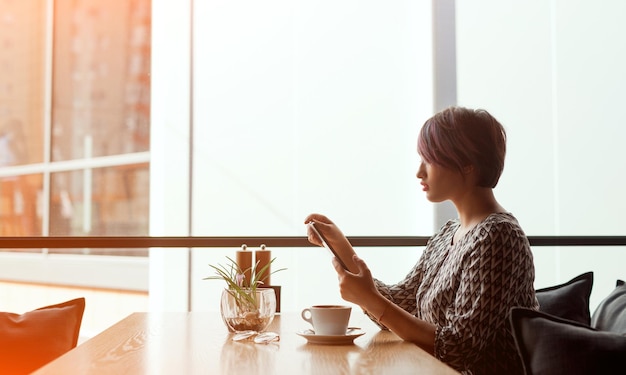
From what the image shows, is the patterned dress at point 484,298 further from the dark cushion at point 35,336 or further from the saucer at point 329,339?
the dark cushion at point 35,336

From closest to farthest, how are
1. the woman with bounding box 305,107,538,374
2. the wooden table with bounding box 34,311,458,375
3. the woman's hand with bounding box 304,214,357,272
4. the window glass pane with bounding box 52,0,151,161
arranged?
the wooden table with bounding box 34,311,458,375 → the woman with bounding box 305,107,538,374 → the woman's hand with bounding box 304,214,357,272 → the window glass pane with bounding box 52,0,151,161

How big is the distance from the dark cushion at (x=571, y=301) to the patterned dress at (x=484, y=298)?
0.40 meters

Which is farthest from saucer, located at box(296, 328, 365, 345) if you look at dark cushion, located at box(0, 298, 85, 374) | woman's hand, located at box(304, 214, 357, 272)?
dark cushion, located at box(0, 298, 85, 374)

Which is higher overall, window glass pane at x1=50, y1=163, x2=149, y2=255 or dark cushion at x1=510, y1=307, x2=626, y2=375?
window glass pane at x1=50, y1=163, x2=149, y2=255

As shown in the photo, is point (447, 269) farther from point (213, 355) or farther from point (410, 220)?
point (410, 220)

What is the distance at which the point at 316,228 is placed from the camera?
1.98 meters

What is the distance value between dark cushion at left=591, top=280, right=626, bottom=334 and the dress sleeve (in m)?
0.33

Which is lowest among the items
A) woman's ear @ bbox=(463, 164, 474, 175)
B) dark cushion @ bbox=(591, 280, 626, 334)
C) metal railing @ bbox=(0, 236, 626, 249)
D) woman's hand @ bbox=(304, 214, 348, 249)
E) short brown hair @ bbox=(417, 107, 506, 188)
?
dark cushion @ bbox=(591, 280, 626, 334)

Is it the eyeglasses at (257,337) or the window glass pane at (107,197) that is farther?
the window glass pane at (107,197)

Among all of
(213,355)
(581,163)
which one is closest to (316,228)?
(213,355)

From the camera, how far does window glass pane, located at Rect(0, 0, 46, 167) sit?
3783 millimetres

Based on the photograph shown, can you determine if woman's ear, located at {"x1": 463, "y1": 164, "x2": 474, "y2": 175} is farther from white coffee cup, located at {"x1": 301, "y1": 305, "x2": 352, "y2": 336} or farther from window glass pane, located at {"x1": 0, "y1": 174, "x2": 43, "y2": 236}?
window glass pane, located at {"x1": 0, "y1": 174, "x2": 43, "y2": 236}

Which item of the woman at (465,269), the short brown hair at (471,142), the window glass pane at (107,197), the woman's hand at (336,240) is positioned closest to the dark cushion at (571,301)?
the woman at (465,269)

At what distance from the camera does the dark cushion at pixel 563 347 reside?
1.32 meters
